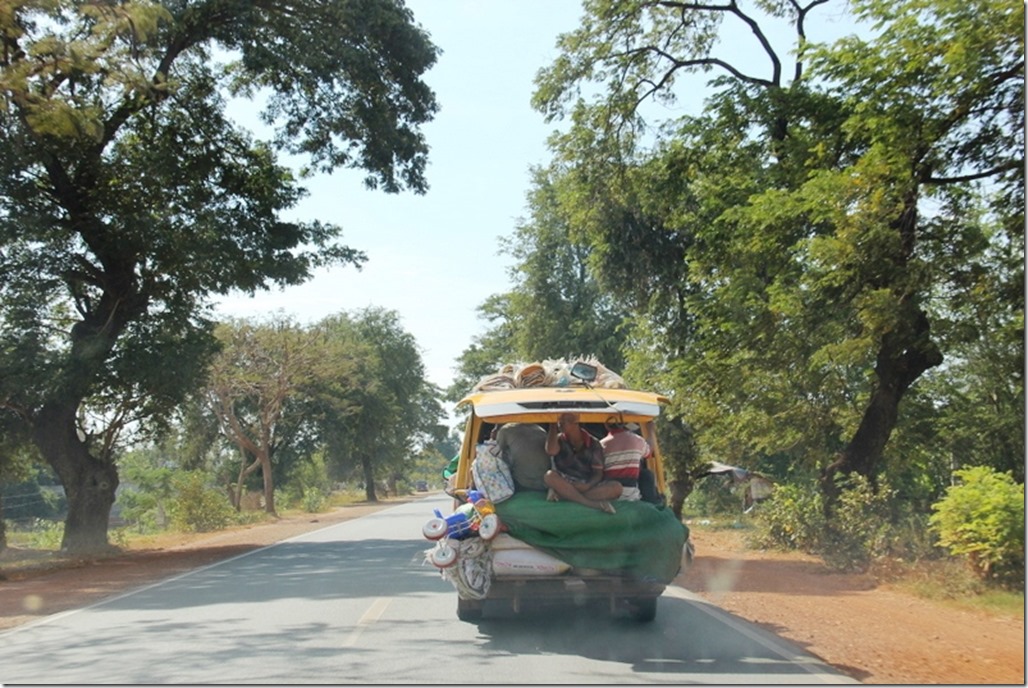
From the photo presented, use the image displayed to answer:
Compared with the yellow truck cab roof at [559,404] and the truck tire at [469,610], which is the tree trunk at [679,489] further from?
the yellow truck cab roof at [559,404]

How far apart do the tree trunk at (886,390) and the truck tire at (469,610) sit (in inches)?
358

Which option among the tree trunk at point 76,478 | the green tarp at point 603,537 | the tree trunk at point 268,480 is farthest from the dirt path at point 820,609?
the tree trunk at point 268,480

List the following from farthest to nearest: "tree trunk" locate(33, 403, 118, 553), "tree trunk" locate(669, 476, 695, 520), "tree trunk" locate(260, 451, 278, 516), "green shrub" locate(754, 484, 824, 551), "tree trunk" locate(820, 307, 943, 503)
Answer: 1. "tree trunk" locate(260, 451, 278, 516)
2. "tree trunk" locate(669, 476, 695, 520)
3. "tree trunk" locate(33, 403, 118, 553)
4. "green shrub" locate(754, 484, 824, 551)
5. "tree trunk" locate(820, 307, 943, 503)

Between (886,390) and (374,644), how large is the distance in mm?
11847

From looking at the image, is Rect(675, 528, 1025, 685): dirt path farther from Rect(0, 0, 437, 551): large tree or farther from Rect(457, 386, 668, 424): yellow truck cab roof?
Rect(0, 0, 437, 551): large tree

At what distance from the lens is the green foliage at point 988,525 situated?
1254cm

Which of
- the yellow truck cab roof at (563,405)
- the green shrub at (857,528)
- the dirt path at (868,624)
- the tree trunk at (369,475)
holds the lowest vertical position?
the dirt path at (868,624)

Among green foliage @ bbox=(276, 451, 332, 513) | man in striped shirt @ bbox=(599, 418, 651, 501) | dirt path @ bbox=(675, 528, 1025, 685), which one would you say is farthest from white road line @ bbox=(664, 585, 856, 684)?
green foliage @ bbox=(276, 451, 332, 513)

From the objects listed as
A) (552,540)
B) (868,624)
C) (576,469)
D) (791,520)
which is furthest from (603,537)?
(791,520)

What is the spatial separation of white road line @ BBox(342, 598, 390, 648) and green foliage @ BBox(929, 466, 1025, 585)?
7563 millimetres

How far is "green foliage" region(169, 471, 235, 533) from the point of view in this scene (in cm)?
3691

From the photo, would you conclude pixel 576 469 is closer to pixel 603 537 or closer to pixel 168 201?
pixel 603 537

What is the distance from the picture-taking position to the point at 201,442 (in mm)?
52375

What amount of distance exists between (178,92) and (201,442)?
31.7 m
